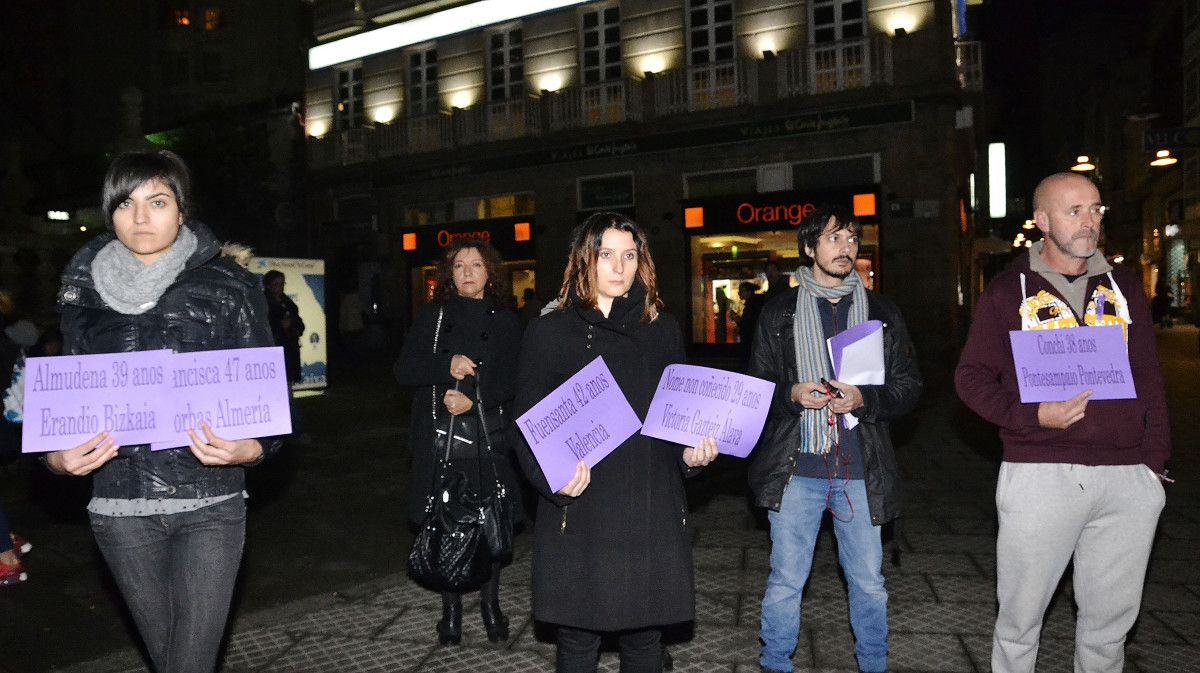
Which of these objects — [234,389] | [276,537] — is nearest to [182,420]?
[234,389]

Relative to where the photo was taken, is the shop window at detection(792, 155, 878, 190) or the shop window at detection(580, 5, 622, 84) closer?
the shop window at detection(792, 155, 878, 190)

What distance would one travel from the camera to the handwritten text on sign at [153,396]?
7.97 feet

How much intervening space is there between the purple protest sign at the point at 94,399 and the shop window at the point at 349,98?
83.5ft

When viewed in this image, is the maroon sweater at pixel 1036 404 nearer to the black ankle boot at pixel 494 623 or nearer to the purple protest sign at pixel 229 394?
the purple protest sign at pixel 229 394

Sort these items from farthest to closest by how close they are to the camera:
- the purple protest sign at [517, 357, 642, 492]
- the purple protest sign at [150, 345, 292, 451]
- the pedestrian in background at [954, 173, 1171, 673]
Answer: the pedestrian in background at [954, 173, 1171, 673] → the purple protest sign at [517, 357, 642, 492] → the purple protest sign at [150, 345, 292, 451]

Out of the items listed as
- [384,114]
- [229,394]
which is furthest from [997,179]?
[229,394]

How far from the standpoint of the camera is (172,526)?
2.58m

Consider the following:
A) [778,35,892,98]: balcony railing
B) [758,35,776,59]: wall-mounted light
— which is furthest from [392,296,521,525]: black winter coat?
[758,35,776,59]: wall-mounted light

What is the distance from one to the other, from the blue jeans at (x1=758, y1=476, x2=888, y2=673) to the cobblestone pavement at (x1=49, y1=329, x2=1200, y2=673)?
0.97 feet

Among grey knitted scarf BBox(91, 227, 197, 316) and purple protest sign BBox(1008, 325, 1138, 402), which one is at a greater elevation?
grey knitted scarf BBox(91, 227, 197, 316)

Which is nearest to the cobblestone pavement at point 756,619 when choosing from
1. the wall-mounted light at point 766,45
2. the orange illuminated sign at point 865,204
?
the orange illuminated sign at point 865,204

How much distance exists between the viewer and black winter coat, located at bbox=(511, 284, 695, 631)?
2889mm

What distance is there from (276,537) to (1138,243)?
169 feet

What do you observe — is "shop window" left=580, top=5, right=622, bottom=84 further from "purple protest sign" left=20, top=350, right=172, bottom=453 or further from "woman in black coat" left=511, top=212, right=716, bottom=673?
"purple protest sign" left=20, top=350, right=172, bottom=453
